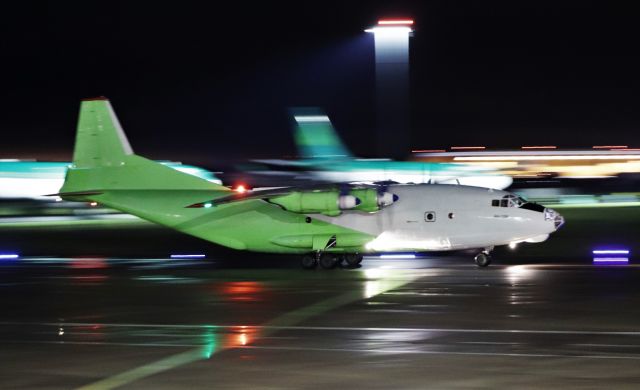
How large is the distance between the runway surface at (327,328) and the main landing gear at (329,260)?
1.60 meters

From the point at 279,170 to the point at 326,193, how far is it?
4848 cm

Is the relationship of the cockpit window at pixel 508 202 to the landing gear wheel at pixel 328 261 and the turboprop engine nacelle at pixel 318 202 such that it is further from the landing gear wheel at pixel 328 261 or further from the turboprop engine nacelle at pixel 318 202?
the landing gear wheel at pixel 328 261

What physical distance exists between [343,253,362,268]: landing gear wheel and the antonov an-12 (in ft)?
0.11

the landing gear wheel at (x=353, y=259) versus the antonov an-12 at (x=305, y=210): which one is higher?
the antonov an-12 at (x=305, y=210)

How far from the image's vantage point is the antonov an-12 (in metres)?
27.1

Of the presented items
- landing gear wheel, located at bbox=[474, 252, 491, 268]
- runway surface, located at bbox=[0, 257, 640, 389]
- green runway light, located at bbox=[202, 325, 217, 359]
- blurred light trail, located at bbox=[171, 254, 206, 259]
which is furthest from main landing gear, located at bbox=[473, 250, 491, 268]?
green runway light, located at bbox=[202, 325, 217, 359]

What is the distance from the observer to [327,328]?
1608 cm

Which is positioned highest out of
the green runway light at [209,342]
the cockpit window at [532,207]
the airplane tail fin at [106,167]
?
the airplane tail fin at [106,167]

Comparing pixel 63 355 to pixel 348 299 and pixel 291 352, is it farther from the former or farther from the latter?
pixel 348 299

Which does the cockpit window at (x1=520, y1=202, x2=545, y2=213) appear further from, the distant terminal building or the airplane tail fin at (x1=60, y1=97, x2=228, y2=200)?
the distant terminal building

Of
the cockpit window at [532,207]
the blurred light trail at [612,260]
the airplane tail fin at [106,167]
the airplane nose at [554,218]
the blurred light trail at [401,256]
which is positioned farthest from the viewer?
the blurred light trail at [401,256]

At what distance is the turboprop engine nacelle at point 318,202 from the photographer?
27609 millimetres

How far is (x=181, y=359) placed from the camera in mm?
13336

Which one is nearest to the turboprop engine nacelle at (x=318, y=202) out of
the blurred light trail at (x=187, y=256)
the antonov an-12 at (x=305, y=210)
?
the antonov an-12 at (x=305, y=210)
